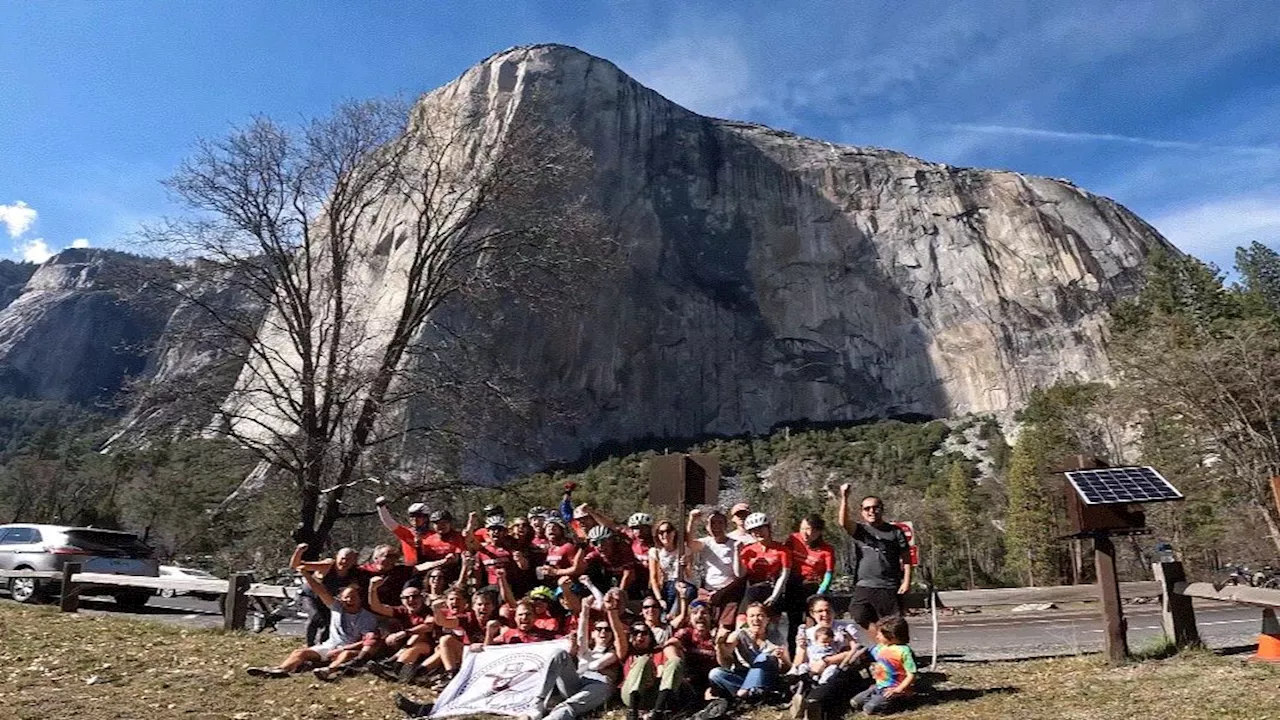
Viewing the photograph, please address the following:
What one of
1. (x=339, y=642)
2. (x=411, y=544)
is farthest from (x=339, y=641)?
(x=411, y=544)

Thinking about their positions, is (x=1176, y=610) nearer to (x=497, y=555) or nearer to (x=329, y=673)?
(x=497, y=555)

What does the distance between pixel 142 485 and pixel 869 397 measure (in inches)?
2563

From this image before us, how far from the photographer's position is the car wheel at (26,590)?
14.0 meters

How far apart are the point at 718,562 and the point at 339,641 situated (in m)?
3.78

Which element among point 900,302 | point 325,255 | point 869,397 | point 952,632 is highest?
point 900,302

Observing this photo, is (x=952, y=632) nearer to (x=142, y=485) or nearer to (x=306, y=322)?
(x=306, y=322)

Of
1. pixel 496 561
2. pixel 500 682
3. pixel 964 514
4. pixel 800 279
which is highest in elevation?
pixel 800 279

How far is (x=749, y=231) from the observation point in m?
92.4

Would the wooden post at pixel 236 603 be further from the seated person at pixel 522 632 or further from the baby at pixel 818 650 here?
the baby at pixel 818 650

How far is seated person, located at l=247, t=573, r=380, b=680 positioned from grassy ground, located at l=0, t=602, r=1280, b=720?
7.1 inches

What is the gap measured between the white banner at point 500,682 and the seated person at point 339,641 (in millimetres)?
1352

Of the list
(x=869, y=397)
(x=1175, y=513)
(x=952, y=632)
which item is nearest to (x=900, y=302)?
(x=869, y=397)

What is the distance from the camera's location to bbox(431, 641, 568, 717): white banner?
6641 mm

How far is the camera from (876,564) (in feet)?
23.7
